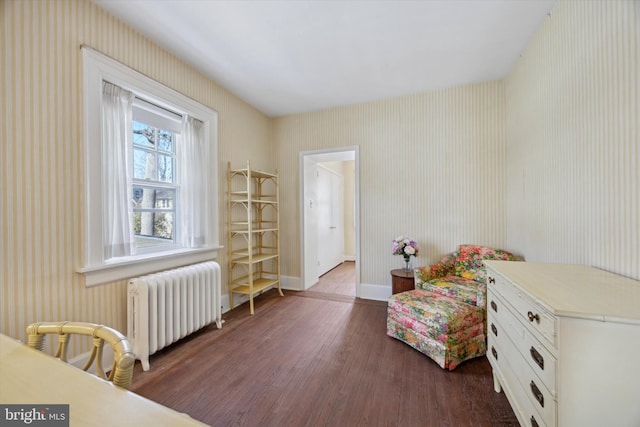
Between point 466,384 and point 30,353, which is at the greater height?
point 30,353

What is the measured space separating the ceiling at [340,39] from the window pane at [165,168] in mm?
1015

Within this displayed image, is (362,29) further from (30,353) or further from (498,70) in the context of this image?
(30,353)

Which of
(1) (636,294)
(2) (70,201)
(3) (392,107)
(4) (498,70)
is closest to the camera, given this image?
(1) (636,294)

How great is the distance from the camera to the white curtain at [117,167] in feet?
6.04

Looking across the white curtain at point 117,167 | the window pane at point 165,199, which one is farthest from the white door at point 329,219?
the white curtain at point 117,167

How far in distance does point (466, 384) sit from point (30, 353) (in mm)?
2277

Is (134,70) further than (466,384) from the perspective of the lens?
Yes

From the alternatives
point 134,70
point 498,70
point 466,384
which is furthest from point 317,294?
point 498,70

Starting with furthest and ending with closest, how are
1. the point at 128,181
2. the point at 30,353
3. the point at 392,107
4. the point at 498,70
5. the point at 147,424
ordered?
the point at 392,107, the point at 498,70, the point at 128,181, the point at 30,353, the point at 147,424

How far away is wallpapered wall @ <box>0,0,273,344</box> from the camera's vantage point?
1394 millimetres

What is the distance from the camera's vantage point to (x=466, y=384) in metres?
1.69

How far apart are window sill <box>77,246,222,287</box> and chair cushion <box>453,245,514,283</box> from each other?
2803 millimetres

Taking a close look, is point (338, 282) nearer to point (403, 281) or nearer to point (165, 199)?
point (403, 281)

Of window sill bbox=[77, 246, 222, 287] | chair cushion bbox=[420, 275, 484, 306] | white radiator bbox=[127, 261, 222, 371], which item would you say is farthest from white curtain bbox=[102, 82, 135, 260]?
chair cushion bbox=[420, 275, 484, 306]
